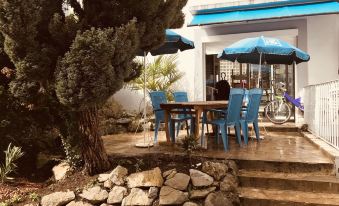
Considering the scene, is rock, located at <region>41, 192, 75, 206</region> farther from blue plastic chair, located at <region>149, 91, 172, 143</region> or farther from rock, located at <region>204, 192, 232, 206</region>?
blue plastic chair, located at <region>149, 91, 172, 143</region>

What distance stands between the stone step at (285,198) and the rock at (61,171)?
3.07 metres

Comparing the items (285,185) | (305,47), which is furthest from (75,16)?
(305,47)

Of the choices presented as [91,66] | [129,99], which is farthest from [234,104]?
[129,99]

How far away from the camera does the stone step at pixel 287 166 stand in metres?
5.56

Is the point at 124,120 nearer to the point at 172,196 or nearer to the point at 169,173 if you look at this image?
the point at 169,173

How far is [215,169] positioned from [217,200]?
572 mm

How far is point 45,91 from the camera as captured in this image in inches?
229

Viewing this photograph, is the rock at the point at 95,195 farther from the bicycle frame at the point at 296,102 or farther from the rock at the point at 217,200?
the bicycle frame at the point at 296,102

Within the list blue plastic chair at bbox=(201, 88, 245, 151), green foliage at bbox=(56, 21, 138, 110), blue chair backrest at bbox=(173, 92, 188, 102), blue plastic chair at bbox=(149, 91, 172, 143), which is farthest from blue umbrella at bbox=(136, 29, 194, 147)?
green foliage at bbox=(56, 21, 138, 110)

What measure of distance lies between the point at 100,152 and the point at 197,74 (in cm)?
719

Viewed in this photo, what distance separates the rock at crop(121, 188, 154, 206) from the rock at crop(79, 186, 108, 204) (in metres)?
0.36

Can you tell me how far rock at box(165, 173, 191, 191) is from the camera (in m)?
5.26

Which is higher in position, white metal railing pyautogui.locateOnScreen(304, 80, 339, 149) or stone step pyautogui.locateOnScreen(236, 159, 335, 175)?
white metal railing pyautogui.locateOnScreen(304, 80, 339, 149)

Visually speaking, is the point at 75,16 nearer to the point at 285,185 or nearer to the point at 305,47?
the point at 285,185
